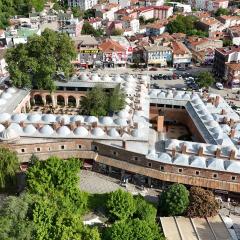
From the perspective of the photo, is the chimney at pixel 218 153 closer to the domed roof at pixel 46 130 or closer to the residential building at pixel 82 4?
the domed roof at pixel 46 130


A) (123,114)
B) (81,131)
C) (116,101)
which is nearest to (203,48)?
(116,101)

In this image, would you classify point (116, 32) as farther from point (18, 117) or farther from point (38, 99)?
point (18, 117)

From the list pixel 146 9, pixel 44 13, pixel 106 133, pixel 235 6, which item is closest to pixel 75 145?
pixel 106 133

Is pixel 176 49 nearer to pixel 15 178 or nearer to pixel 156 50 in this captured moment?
pixel 156 50

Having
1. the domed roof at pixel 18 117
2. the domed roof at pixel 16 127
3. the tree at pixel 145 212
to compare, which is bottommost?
the tree at pixel 145 212

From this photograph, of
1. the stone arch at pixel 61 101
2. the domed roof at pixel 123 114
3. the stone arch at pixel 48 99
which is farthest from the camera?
the stone arch at pixel 61 101

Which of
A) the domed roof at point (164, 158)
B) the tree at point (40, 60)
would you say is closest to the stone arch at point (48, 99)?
the tree at point (40, 60)
